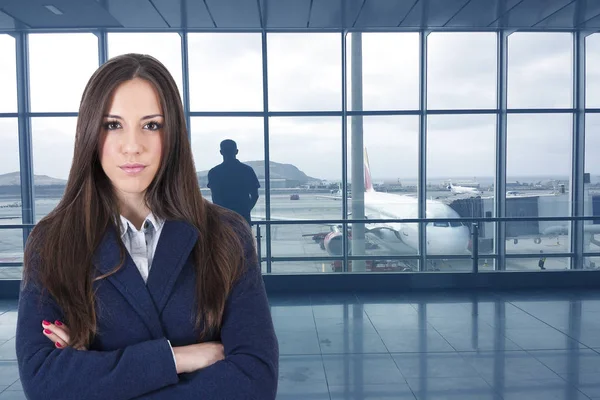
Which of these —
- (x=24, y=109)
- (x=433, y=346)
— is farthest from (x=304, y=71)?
(x=433, y=346)

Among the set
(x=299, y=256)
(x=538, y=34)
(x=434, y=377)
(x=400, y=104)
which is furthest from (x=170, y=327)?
(x=538, y=34)

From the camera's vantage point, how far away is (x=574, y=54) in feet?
26.9

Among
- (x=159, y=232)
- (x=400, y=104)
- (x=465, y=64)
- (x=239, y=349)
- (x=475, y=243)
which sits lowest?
(x=475, y=243)

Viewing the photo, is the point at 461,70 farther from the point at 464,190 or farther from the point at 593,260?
the point at 593,260

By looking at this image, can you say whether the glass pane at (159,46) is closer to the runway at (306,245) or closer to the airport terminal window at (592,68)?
the runway at (306,245)

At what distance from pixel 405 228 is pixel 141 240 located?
285 inches

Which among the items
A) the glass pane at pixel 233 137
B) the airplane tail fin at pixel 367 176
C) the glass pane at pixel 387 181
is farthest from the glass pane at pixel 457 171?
the glass pane at pixel 233 137

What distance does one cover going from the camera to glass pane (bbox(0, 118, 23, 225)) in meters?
7.81

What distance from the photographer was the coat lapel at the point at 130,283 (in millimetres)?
1249

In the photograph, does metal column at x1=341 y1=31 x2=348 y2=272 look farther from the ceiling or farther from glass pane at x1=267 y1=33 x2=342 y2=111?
the ceiling

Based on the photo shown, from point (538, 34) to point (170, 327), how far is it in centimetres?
853

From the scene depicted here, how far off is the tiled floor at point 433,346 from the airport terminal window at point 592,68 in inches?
136

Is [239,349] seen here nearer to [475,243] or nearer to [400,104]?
[475,243]

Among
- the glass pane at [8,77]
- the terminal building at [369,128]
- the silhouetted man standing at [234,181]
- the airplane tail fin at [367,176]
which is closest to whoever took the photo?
the silhouetted man standing at [234,181]
